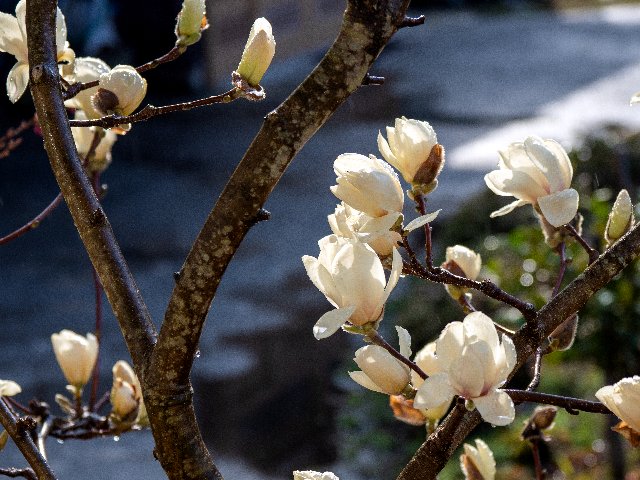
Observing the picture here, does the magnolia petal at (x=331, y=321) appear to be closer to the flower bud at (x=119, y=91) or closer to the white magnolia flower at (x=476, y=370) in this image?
the white magnolia flower at (x=476, y=370)

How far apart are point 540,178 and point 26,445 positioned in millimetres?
445

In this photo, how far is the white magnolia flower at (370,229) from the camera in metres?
0.73

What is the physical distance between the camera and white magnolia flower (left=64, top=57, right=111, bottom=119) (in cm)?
93

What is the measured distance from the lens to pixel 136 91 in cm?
87

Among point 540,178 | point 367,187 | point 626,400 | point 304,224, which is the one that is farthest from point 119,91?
point 304,224

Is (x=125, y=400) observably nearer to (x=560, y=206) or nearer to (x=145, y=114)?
(x=145, y=114)

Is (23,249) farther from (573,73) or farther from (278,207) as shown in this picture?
(573,73)

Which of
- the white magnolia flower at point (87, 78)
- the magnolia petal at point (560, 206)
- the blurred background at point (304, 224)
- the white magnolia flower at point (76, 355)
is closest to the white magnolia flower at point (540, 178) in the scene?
the magnolia petal at point (560, 206)

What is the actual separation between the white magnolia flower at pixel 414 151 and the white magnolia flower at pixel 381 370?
0.14m

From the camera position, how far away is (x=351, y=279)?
70cm

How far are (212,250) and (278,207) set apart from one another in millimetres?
5226

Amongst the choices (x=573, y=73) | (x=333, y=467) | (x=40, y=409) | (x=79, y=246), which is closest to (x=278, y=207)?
(x=79, y=246)

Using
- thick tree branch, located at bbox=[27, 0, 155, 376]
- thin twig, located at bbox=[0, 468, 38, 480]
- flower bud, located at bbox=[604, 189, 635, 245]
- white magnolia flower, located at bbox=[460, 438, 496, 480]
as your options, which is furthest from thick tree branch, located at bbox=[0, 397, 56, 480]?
flower bud, located at bbox=[604, 189, 635, 245]

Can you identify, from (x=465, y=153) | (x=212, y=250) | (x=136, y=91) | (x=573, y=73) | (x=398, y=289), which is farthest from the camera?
(x=573, y=73)
